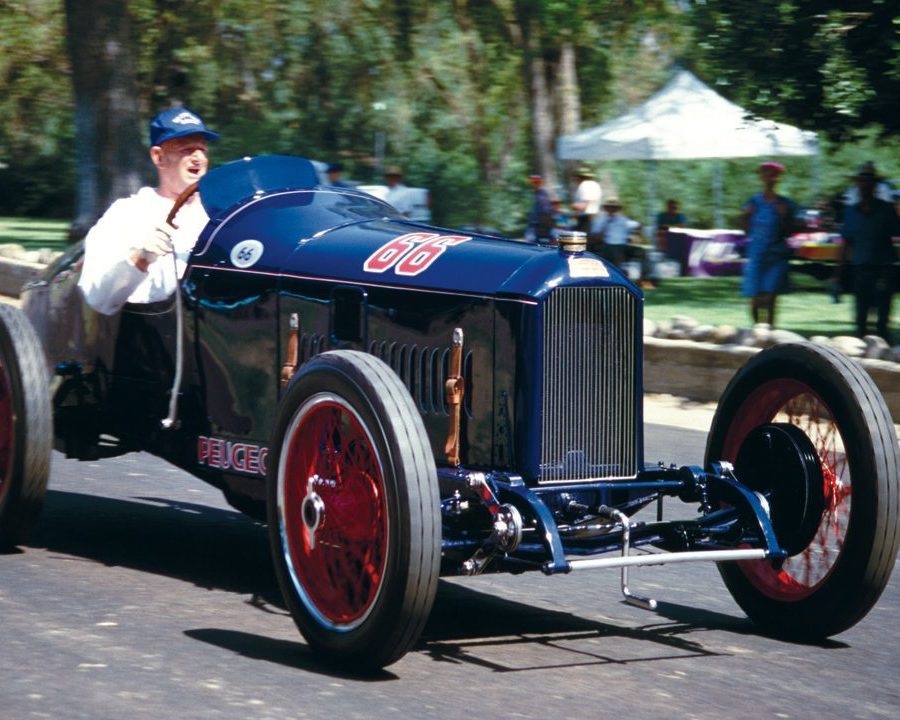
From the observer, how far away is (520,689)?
4.96 m

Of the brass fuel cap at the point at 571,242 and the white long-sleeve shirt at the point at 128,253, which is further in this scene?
the white long-sleeve shirt at the point at 128,253

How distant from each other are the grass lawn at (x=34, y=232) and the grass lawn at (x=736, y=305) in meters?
10.7

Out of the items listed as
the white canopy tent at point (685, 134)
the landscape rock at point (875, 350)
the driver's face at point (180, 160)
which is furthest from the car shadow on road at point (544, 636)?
the white canopy tent at point (685, 134)

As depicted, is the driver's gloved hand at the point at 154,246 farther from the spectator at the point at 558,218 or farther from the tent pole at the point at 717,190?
the tent pole at the point at 717,190

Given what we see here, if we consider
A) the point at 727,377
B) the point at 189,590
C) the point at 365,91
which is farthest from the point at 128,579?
the point at 365,91

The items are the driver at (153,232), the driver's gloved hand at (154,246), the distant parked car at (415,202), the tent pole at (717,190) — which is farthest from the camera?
the tent pole at (717,190)

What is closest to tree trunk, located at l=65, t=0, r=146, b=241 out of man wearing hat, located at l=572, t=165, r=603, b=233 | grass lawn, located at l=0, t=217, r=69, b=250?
man wearing hat, located at l=572, t=165, r=603, b=233

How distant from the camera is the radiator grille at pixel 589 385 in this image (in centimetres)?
550

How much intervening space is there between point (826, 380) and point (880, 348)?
7.16m

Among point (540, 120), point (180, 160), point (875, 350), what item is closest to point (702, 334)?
point (875, 350)

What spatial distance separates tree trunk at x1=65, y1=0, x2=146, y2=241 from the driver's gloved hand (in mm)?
12166

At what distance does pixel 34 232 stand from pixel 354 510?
93.1ft

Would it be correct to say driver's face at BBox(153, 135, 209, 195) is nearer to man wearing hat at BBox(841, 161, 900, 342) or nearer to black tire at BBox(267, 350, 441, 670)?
black tire at BBox(267, 350, 441, 670)

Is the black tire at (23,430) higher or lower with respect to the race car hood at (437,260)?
lower
